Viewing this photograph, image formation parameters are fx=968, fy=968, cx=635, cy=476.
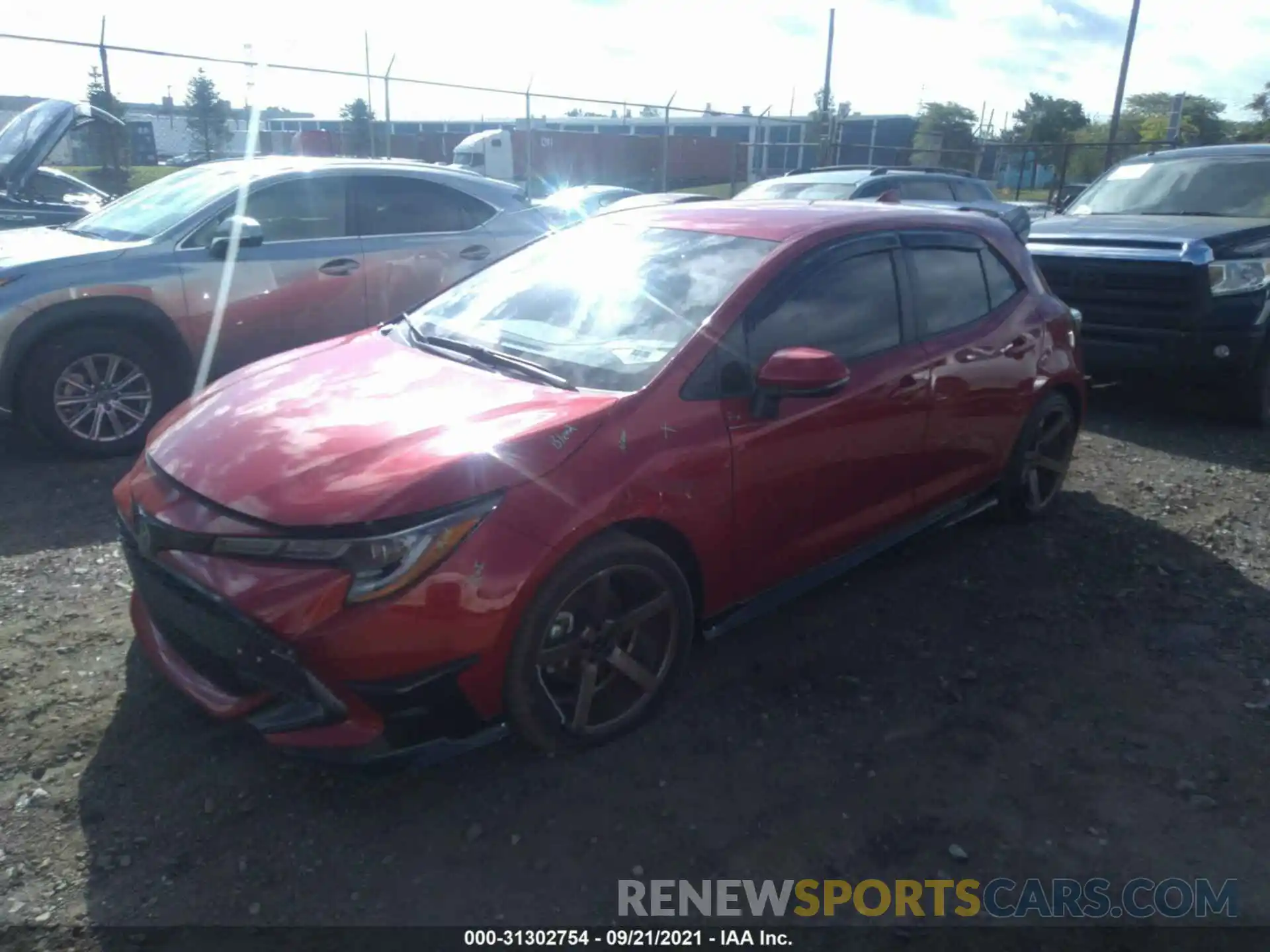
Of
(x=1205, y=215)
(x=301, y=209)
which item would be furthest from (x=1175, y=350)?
(x=301, y=209)

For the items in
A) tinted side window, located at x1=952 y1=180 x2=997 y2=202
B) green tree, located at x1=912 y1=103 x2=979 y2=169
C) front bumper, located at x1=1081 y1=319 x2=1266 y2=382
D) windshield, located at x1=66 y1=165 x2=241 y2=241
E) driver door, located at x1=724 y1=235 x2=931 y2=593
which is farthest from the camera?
green tree, located at x1=912 y1=103 x2=979 y2=169

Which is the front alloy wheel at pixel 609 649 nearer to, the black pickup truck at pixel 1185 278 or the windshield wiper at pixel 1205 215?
the black pickup truck at pixel 1185 278

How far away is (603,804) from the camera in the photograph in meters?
2.92

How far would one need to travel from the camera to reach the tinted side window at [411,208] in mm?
6711

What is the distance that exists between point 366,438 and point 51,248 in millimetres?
4217

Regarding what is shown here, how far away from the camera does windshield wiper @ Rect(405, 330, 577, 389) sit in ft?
10.8

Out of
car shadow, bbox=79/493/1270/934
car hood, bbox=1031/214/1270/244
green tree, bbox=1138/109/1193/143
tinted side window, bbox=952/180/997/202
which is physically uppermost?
green tree, bbox=1138/109/1193/143

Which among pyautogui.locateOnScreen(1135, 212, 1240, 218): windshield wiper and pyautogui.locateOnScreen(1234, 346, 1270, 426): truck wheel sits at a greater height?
pyautogui.locateOnScreen(1135, 212, 1240, 218): windshield wiper

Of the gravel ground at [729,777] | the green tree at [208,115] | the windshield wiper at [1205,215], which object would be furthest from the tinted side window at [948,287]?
the green tree at [208,115]

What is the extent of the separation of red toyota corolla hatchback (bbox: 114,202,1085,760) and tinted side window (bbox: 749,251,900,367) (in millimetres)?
12

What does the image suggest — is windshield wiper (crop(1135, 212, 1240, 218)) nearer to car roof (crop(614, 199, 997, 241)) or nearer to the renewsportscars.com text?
car roof (crop(614, 199, 997, 241))

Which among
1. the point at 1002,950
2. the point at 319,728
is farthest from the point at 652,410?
the point at 1002,950

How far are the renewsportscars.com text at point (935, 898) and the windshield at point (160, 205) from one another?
17.2 feet

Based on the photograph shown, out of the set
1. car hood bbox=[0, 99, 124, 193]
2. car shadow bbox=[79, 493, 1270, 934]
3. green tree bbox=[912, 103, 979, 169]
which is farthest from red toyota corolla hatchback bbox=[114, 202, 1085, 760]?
green tree bbox=[912, 103, 979, 169]
